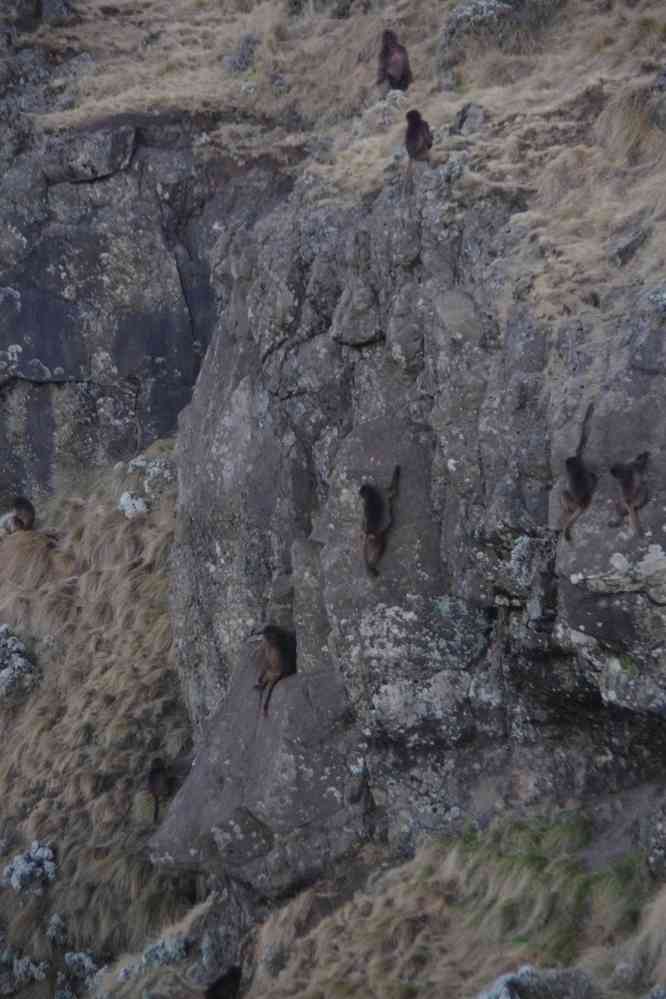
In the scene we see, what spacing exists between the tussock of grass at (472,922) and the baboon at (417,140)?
6.67 m

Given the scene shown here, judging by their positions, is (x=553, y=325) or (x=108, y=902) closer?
(x=553, y=325)

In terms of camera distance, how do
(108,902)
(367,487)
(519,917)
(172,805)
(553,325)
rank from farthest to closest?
1. (108,902)
2. (172,805)
3. (367,487)
4. (553,325)
5. (519,917)

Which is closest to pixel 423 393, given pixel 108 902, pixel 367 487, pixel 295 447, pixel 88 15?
pixel 367 487

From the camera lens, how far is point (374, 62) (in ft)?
58.5

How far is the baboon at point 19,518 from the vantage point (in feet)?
61.3

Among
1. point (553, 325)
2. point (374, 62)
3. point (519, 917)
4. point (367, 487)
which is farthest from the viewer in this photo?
point (374, 62)

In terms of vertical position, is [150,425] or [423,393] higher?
[423,393]

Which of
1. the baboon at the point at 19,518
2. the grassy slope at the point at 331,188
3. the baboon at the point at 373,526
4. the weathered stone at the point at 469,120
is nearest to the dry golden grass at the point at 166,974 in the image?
the grassy slope at the point at 331,188

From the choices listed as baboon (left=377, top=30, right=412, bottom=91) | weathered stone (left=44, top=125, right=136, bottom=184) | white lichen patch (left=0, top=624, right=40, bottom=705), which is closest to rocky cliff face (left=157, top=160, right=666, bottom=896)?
baboon (left=377, top=30, right=412, bottom=91)

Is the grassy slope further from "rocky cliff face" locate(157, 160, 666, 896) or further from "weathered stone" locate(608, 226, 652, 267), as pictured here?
"rocky cliff face" locate(157, 160, 666, 896)

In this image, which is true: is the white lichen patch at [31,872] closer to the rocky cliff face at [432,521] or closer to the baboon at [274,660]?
the rocky cliff face at [432,521]

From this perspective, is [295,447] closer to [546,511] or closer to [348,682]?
[348,682]

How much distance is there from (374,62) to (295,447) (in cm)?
711

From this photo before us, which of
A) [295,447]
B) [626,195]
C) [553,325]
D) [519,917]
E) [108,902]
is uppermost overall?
[626,195]
